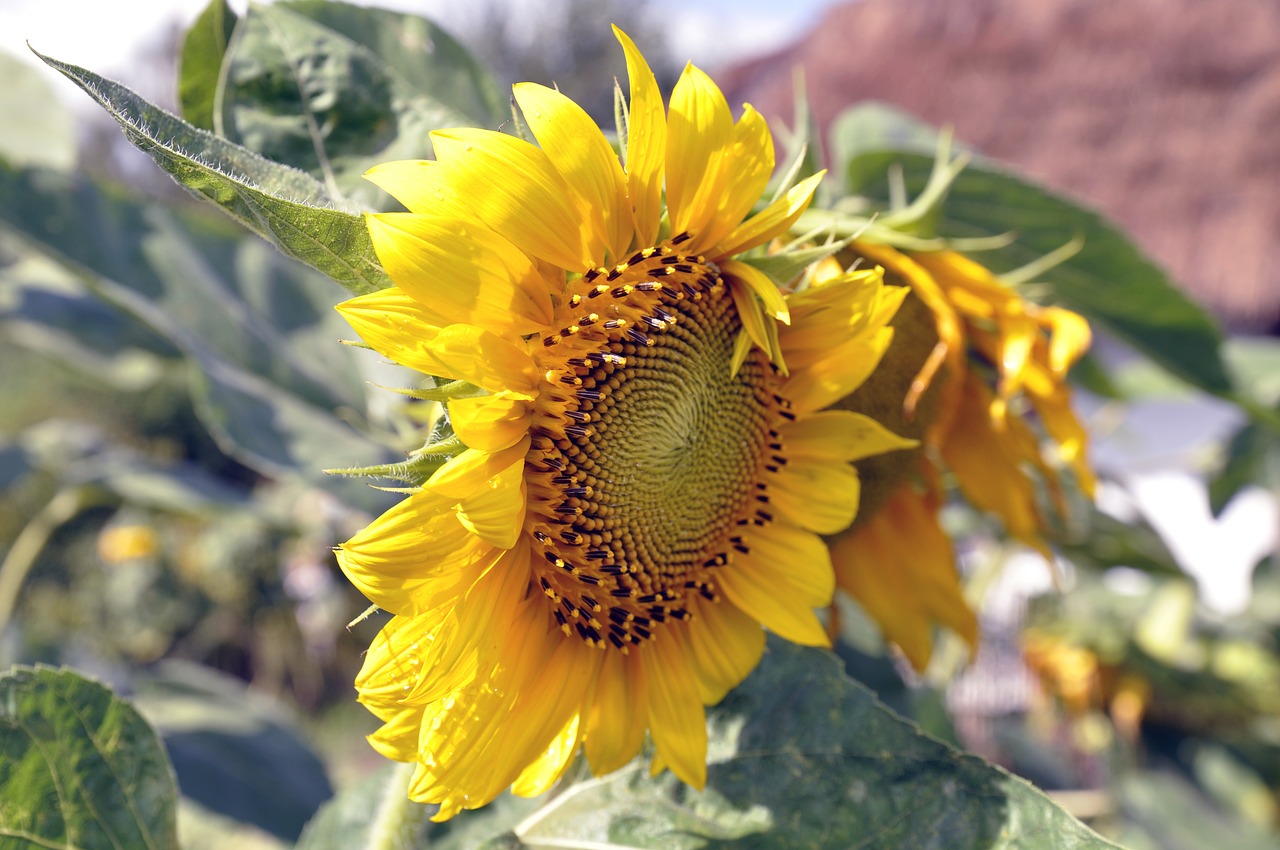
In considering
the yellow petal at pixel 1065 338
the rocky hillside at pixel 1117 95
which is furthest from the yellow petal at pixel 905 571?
the rocky hillside at pixel 1117 95

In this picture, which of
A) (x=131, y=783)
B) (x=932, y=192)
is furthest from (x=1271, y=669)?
(x=131, y=783)

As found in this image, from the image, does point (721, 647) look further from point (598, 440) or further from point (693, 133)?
point (693, 133)

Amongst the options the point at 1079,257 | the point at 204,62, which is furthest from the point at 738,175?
the point at 1079,257

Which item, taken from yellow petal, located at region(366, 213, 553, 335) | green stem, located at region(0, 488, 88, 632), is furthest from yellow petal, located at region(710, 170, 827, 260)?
green stem, located at region(0, 488, 88, 632)

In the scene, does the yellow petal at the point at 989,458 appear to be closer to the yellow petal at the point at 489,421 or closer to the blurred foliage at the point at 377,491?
the blurred foliage at the point at 377,491

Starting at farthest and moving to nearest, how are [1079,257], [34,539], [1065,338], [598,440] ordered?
[34,539]
[1079,257]
[1065,338]
[598,440]

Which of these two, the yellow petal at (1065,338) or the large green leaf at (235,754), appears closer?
the yellow petal at (1065,338)
